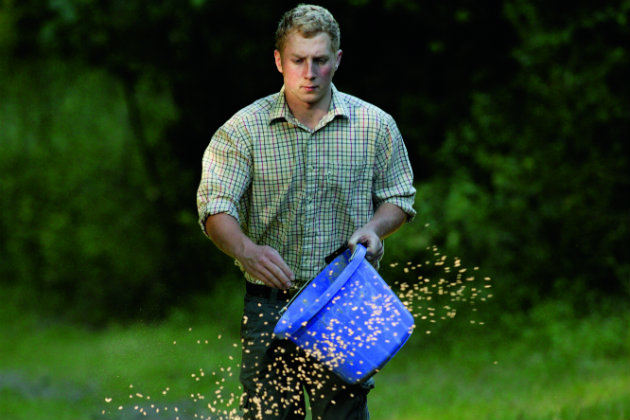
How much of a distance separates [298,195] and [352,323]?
2.24 ft

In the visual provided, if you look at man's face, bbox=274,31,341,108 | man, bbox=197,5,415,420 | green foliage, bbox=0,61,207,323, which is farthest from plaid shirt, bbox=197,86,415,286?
green foliage, bbox=0,61,207,323

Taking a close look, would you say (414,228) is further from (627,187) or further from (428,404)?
(428,404)

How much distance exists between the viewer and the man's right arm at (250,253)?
3.48 metres

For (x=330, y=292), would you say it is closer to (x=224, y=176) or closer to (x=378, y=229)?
(x=378, y=229)

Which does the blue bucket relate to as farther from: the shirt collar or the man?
the shirt collar

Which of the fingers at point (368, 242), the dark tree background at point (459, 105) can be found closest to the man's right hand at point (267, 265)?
the fingers at point (368, 242)

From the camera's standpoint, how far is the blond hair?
374cm

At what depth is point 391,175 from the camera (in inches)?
158

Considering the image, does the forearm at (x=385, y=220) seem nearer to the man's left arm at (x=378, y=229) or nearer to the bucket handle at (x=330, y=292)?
the man's left arm at (x=378, y=229)

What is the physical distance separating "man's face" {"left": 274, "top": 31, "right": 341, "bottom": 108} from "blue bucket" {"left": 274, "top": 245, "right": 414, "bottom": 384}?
63cm

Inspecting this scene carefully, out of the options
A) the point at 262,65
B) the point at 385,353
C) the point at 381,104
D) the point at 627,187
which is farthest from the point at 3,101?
the point at 385,353

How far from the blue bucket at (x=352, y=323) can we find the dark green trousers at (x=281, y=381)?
347mm

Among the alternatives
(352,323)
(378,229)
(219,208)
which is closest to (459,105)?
(378,229)

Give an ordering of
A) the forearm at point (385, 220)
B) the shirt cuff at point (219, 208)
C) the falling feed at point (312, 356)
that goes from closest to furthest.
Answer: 1. the falling feed at point (312, 356)
2. the shirt cuff at point (219, 208)
3. the forearm at point (385, 220)
